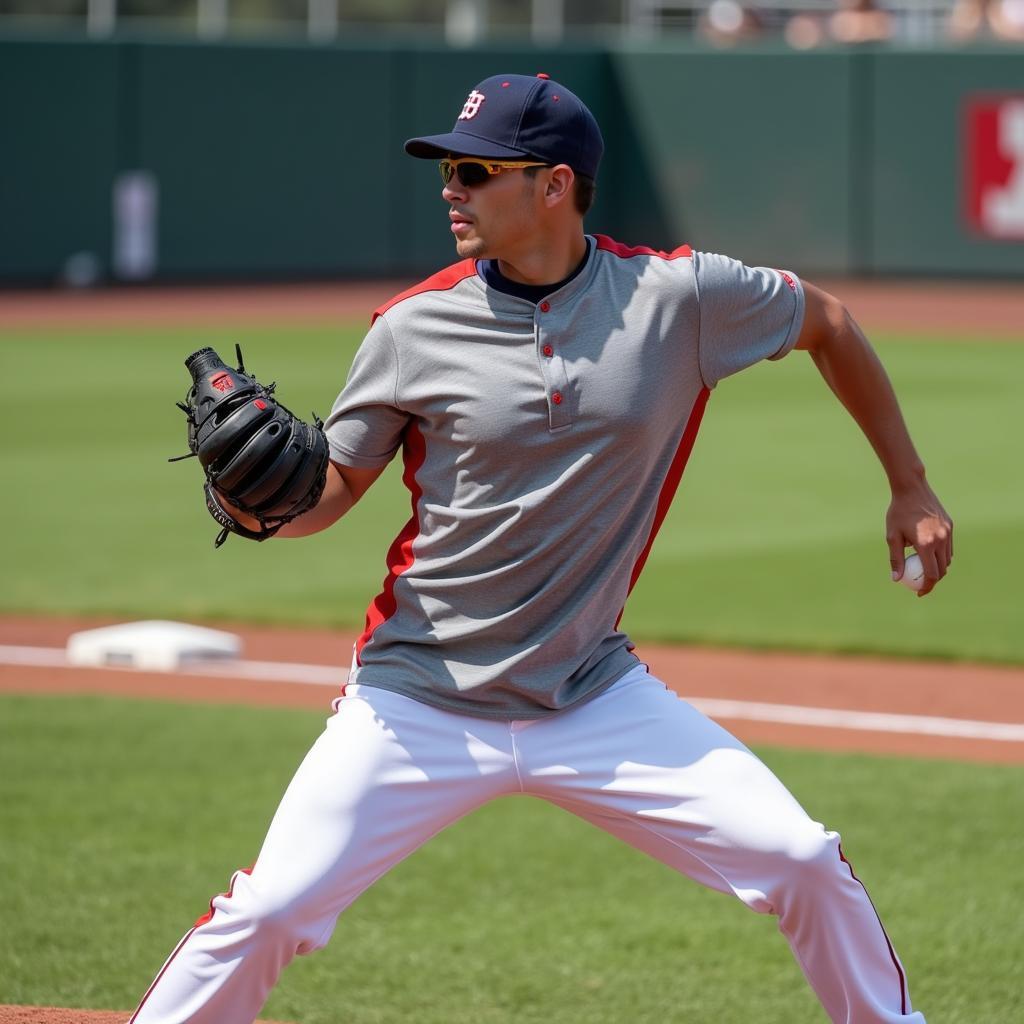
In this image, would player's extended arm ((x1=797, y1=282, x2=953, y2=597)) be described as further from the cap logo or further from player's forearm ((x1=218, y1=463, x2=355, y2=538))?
player's forearm ((x1=218, y1=463, x2=355, y2=538))

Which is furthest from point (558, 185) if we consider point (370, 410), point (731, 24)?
point (731, 24)

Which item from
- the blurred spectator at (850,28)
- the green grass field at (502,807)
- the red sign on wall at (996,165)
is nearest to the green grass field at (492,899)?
the green grass field at (502,807)

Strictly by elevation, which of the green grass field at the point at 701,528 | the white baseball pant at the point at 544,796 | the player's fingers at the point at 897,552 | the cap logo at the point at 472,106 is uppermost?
the cap logo at the point at 472,106

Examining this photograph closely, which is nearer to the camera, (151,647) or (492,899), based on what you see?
(492,899)

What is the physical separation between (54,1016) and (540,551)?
4.99 ft

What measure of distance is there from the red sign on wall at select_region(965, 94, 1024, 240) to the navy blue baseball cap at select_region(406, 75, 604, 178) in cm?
2158

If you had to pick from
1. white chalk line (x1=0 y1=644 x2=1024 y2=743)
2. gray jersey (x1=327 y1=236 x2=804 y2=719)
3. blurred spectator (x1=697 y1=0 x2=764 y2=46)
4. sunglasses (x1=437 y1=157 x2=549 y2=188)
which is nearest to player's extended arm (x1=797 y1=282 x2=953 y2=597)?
gray jersey (x1=327 y1=236 x2=804 y2=719)

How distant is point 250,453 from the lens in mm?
3398

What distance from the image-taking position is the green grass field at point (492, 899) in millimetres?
4691

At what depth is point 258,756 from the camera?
6957 millimetres

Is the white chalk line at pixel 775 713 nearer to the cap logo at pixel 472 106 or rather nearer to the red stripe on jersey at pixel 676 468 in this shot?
the red stripe on jersey at pixel 676 468

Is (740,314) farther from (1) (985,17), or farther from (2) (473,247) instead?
(1) (985,17)

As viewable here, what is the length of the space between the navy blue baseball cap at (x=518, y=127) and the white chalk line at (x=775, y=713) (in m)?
3.74

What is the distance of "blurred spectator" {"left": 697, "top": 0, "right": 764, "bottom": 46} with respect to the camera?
27.4m
